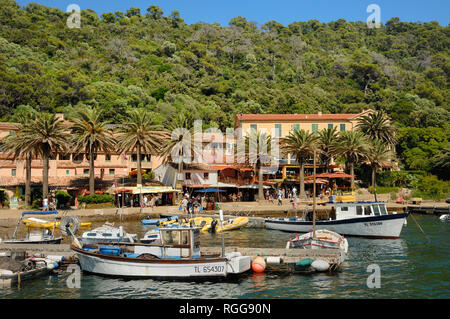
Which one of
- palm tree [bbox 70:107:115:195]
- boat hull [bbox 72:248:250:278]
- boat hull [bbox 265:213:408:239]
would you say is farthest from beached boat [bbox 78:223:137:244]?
palm tree [bbox 70:107:115:195]

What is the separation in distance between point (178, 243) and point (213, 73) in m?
125

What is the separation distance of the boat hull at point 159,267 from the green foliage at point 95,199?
2907 cm


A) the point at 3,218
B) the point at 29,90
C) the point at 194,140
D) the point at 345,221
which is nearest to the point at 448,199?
the point at 345,221

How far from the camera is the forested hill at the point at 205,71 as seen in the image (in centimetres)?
9962

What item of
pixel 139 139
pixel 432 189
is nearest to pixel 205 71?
pixel 139 139

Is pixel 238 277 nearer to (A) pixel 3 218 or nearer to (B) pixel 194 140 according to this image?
(A) pixel 3 218

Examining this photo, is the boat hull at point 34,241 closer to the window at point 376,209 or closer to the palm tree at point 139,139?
the palm tree at point 139,139

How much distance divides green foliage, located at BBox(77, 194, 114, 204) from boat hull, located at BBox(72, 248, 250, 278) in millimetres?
29072

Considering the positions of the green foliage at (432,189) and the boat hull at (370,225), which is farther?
the green foliage at (432,189)

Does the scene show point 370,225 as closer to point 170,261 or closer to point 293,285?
point 293,285

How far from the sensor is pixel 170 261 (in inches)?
907

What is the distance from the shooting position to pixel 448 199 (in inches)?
2391

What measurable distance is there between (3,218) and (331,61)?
5737 inches

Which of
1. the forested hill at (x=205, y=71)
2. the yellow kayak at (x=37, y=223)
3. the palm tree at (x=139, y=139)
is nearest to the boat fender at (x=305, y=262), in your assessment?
the yellow kayak at (x=37, y=223)
